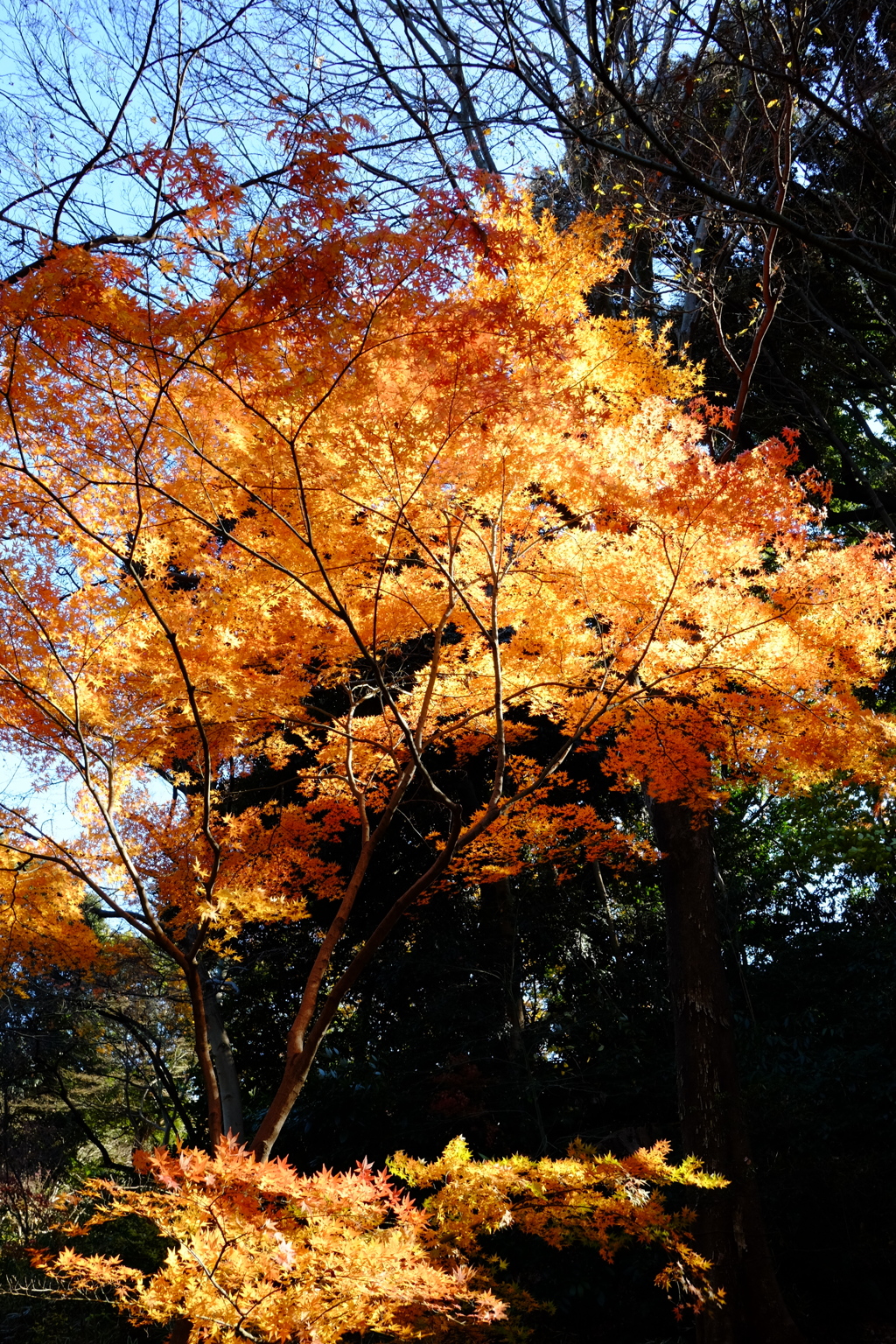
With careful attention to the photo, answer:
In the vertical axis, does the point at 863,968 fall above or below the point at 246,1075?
above

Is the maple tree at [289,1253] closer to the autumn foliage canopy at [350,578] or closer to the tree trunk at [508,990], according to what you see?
the autumn foliage canopy at [350,578]

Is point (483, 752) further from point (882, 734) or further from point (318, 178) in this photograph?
point (318, 178)

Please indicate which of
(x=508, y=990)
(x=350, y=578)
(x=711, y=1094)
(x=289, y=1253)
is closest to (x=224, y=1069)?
(x=508, y=990)

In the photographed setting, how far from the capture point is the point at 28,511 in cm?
555

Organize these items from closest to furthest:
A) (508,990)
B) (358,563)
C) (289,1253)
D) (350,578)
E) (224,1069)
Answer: (289,1253), (358,563), (350,578), (224,1069), (508,990)

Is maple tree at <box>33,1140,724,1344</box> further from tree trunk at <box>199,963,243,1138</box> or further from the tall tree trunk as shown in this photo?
tree trunk at <box>199,963,243,1138</box>

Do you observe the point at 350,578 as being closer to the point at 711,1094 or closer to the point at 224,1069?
the point at 711,1094

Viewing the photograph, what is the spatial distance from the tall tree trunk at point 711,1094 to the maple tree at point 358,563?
734 mm

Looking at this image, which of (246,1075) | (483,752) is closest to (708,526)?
(483,752)

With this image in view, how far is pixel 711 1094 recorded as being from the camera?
6520mm

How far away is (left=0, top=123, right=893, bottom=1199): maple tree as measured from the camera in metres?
4.02

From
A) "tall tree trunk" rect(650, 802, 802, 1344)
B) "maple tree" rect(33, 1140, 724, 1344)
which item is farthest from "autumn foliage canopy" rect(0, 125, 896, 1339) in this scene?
"tall tree trunk" rect(650, 802, 802, 1344)

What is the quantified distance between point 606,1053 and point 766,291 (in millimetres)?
7347

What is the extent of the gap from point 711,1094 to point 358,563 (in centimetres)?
486
